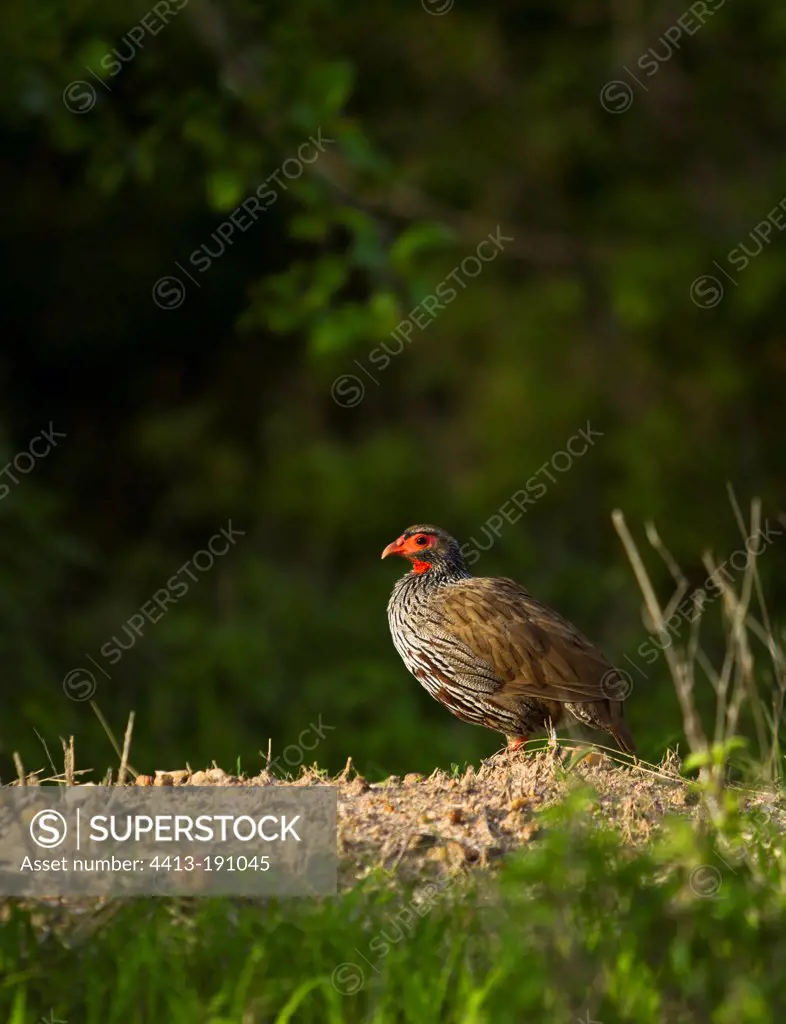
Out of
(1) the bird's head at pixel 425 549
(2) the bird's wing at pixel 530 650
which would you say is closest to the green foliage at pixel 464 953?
(2) the bird's wing at pixel 530 650

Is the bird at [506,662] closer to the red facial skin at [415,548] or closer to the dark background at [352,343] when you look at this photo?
the red facial skin at [415,548]

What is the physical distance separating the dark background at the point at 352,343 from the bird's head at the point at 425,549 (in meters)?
1.54

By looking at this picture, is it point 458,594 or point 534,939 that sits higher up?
point 458,594

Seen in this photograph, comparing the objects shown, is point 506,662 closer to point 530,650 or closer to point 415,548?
point 530,650

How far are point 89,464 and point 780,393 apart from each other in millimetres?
5423

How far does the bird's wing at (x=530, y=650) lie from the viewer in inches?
223

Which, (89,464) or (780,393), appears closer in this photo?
(780,393)

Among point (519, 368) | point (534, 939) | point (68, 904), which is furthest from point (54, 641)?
point (534, 939)

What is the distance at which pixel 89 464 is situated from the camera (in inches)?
510

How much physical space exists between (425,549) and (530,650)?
67 centimetres

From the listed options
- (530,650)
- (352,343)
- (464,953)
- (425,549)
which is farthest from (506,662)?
(352,343)

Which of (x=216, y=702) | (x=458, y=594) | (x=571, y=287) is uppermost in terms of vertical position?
(x=571, y=287)

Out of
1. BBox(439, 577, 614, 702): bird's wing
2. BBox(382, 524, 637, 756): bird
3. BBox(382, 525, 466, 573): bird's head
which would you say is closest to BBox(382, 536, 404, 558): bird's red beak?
BBox(382, 525, 466, 573): bird's head

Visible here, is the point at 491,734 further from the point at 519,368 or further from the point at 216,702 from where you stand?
the point at 519,368
